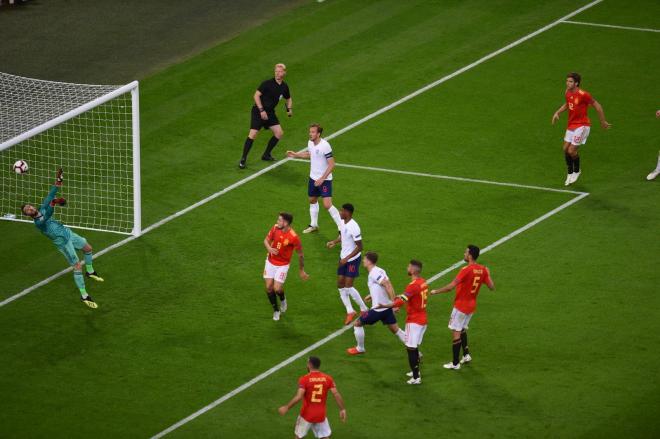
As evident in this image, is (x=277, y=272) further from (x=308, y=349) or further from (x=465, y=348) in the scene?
(x=465, y=348)

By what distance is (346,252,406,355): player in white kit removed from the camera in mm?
20188

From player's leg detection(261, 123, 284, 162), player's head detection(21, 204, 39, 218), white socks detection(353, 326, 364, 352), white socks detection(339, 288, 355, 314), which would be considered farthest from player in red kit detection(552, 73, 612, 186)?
player's head detection(21, 204, 39, 218)

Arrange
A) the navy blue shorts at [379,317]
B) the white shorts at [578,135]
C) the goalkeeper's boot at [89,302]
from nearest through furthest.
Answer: the navy blue shorts at [379,317] → the goalkeeper's boot at [89,302] → the white shorts at [578,135]

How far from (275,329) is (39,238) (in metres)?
6.31

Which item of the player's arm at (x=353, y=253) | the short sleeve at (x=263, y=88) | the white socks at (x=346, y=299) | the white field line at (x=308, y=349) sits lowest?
the white field line at (x=308, y=349)

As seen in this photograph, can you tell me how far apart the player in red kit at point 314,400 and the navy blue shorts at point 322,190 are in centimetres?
800

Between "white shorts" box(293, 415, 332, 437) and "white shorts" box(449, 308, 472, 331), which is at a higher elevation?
"white shorts" box(449, 308, 472, 331)

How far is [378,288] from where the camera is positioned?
2034 cm

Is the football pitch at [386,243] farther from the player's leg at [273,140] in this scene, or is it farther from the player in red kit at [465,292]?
the player in red kit at [465,292]

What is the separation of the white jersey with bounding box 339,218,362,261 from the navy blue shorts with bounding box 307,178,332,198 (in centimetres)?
331

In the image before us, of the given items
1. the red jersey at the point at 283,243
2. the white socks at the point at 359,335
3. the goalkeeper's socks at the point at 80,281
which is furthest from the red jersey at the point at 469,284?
the goalkeeper's socks at the point at 80,281

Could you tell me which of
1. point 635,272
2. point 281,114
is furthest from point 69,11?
point 635,272

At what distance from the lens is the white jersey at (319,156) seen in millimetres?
24969

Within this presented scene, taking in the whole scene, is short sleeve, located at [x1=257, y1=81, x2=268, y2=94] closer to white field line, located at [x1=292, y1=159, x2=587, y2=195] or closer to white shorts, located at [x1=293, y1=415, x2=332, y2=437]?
white field line, located at [x1=292, y1=159, x2=587, y2=195]
